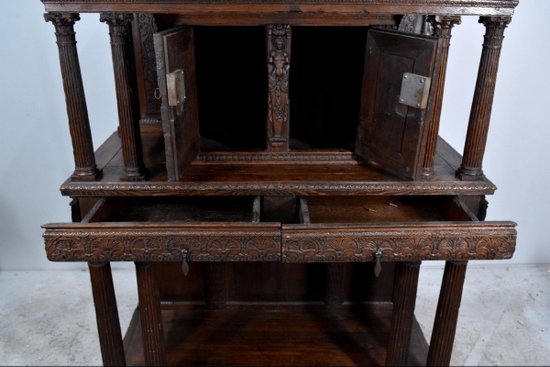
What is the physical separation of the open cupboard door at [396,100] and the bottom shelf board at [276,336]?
0.88 metres

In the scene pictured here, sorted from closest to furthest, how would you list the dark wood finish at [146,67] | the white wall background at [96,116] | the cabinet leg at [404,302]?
the cabinet leg at [404,302] < the dark wood finish at [146,67] < the white wall background at [96,116]

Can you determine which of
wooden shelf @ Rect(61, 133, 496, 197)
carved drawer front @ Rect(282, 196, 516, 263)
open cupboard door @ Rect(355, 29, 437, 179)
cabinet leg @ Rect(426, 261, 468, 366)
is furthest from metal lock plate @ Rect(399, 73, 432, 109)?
cabinet leg @ Rect(426, 261, 468, 366)

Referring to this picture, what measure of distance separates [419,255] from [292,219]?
525 millimetres

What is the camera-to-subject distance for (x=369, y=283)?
2604mm

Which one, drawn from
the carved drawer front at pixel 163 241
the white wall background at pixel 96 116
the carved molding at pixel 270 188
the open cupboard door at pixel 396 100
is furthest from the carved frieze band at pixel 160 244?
the white wall background at pixel 96 116

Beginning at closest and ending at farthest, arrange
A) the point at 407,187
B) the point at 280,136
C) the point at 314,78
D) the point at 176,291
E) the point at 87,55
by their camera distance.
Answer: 1. the point at 407,187
2. the point at 280,136
3. the point at 314,78
4. the point at 176,291
5. the point at 87,55

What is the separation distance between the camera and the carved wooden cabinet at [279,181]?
1.69 meters

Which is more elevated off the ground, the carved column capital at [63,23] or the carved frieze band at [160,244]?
the carved column capital at [63,23]

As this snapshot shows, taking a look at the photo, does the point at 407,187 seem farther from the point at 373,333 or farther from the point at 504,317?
the point at 504,317

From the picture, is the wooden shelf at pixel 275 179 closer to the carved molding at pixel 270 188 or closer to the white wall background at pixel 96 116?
the carved molding at pixel 270 188

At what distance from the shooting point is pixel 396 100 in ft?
6.07

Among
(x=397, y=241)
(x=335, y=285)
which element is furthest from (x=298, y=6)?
(x=335, y=285)

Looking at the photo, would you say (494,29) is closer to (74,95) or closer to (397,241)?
(397,241)

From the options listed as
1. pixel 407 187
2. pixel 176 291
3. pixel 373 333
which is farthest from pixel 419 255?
pixel 176 291
